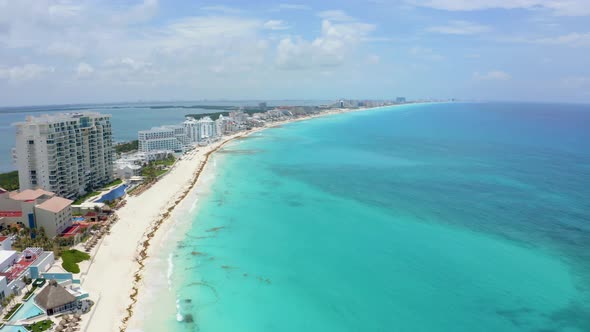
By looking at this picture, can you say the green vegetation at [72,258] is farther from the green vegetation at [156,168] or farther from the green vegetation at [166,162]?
the green vegetation at [166,162]

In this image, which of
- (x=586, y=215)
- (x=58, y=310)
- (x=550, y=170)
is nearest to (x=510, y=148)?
(x=550, y=170)

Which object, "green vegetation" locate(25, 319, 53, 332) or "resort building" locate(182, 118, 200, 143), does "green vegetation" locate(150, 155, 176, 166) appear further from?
"green vegetation" locate(25, 319, 53, 332)

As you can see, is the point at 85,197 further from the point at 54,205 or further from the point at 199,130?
the point at 199,130

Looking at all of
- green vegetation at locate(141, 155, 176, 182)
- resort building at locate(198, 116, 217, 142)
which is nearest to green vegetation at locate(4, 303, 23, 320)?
green vegetation at locate(141, 155, 176, 182)

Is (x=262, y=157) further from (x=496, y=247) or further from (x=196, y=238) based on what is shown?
(x=496, y=247)

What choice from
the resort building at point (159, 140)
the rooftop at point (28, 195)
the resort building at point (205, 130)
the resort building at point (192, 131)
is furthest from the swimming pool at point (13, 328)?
the resort building at point (205, 130)

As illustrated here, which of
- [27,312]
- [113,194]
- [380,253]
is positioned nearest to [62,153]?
[113,194]
